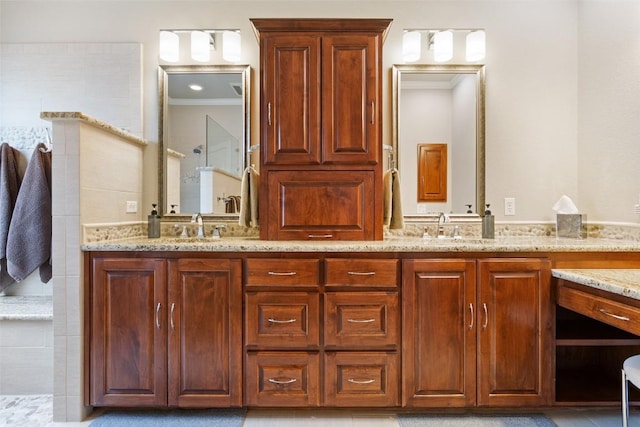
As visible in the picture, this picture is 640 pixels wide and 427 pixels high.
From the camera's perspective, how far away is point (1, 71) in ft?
8.16

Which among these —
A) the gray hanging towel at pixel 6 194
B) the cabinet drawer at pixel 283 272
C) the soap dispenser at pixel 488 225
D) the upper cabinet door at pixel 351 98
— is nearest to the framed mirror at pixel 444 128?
the soap dispenser at pixel 488 225

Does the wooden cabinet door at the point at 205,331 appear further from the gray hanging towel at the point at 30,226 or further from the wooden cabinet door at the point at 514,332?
the wooden cabinet door at the point at 514,332

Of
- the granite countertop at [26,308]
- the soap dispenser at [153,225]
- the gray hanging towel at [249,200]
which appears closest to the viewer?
the granite countertop at [26,308]

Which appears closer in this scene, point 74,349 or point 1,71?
point 74,349

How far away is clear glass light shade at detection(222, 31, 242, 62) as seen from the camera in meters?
2.47

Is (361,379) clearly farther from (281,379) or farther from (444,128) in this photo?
(444,128)

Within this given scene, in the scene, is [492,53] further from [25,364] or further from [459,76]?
[25,364]

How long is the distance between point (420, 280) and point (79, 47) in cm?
273

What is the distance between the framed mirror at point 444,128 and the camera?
2.47 metres

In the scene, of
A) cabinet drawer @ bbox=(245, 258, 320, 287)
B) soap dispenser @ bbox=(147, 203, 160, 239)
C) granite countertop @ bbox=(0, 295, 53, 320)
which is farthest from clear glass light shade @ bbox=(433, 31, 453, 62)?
granite countertop @ bbox=(0, 295, 53, 320)

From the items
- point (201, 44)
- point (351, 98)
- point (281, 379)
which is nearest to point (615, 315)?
point (281, 379)

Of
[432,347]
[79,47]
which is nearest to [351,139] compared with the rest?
[432,347]

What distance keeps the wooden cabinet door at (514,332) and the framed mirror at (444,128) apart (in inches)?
27.4

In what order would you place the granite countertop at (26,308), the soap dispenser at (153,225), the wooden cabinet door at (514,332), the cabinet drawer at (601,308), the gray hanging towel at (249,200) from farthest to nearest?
the soap dispenser at (153,225) < the gray hanging towel at (249,200) < the granite countertop at (26,308) < the wooden cabinet door at (514,332) < the cabinet drawer at (601,308)
